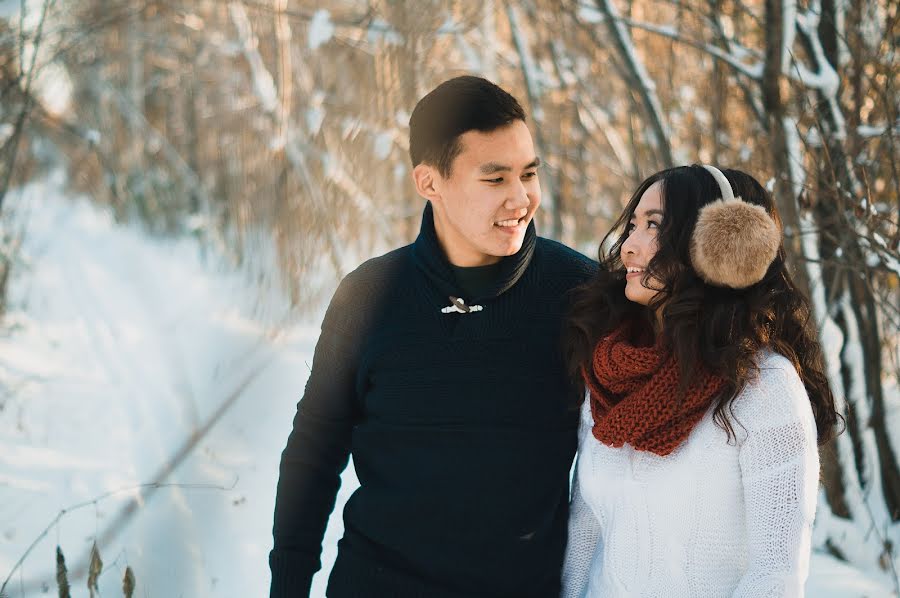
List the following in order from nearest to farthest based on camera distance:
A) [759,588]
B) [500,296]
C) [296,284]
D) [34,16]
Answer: [759,588], [500,296], [34,16], [296,284]

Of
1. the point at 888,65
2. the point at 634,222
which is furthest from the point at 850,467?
the point at 634,222

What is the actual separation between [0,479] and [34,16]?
101 inches

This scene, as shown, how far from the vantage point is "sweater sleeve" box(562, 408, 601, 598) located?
1.72 m

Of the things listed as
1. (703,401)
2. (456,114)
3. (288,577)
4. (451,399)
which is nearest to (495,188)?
(456,114)

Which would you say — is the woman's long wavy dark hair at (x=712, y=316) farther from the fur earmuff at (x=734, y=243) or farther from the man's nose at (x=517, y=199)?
the man's nose at (x=517, y=199)

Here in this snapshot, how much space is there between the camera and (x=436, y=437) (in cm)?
168

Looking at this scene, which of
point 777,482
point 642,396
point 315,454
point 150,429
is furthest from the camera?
point 150,429

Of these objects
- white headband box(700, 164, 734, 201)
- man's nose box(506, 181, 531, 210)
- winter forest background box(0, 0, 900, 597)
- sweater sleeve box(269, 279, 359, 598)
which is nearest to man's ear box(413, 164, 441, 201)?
man's nose box(506, 181, 531, 210)

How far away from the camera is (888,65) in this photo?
281 cm

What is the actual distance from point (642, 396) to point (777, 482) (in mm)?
267

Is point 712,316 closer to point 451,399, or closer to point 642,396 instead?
point 642,396

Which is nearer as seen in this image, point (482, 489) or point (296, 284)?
point (482, 489)

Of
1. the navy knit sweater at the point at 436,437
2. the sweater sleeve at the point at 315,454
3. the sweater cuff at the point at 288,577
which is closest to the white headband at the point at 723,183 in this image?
the navy knit sweater at the point at 436,437

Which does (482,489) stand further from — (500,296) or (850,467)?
(850,467)
